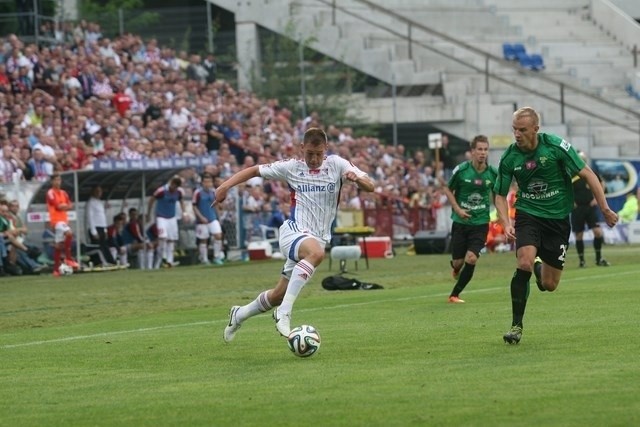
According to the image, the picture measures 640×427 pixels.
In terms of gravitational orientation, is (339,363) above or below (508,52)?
below

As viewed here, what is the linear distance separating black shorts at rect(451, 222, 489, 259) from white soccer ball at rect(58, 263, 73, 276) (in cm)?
1303

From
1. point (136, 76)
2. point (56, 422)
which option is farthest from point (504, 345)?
point (136, 76)

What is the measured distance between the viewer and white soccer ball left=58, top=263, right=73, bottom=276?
31141 mm

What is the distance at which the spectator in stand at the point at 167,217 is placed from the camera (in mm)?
34656

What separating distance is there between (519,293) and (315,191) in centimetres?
202

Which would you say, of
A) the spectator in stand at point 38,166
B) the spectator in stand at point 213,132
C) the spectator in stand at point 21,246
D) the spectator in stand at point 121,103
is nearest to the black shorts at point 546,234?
the spectator in stand at point 21,246

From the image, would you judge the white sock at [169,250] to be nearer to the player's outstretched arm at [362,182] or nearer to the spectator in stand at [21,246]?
the spectator in stand at [21,246]

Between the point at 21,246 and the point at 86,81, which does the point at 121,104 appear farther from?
the point at 21,246

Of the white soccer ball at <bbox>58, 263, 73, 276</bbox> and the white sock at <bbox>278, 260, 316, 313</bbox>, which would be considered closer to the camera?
the white sock at <bbox>278, 260, 316, 313</bbox>

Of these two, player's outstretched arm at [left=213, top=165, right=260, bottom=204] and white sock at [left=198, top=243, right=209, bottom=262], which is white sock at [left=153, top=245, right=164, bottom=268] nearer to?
white sock at [left=198, top=243, right=209, bottom=262]

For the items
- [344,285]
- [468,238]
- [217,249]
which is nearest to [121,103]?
[217,249]

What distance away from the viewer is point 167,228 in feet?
113

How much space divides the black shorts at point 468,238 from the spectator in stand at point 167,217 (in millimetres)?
15273

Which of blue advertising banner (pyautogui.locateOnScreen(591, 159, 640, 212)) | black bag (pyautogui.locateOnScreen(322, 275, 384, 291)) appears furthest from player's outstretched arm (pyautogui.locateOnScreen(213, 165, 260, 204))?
blue advertising banner (pyautogui.locateOnScreen(591, 159, 640, 212))
